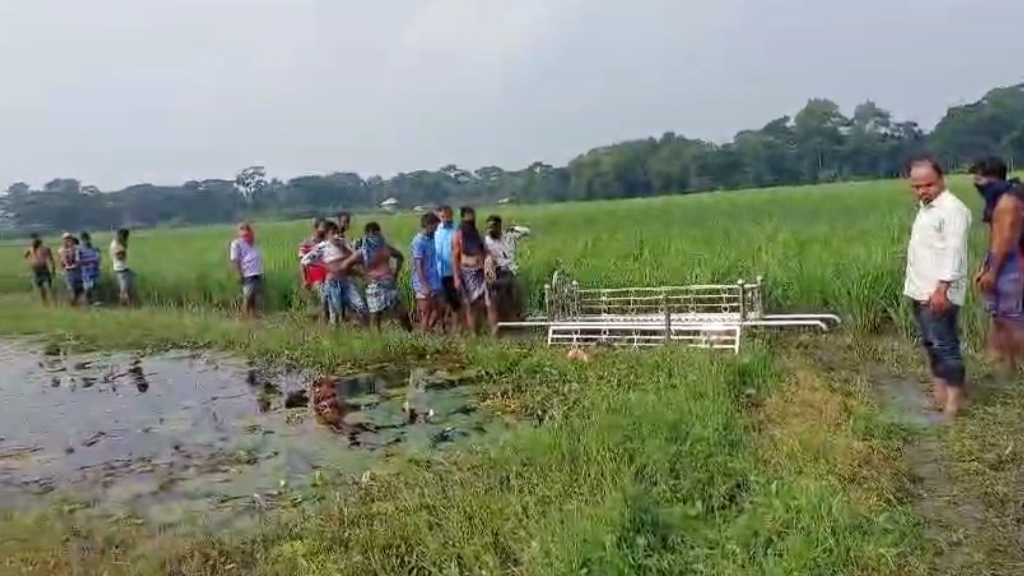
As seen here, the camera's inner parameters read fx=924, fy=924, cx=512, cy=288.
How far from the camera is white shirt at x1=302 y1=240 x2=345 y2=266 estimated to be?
1138cm

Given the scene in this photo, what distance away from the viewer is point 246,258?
1341cm

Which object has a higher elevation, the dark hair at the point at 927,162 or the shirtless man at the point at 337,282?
the dark hair at the point at 927,162

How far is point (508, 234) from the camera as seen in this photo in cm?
1134

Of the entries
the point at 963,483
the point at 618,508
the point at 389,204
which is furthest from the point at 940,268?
the point at 389,204

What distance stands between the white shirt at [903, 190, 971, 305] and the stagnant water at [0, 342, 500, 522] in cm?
312

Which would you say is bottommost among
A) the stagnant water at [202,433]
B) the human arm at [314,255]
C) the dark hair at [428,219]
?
the stagnant water at [202,433]

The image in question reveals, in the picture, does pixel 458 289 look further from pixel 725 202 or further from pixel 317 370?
pixel 725 202

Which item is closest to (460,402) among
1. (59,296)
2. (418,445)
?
(418,445)

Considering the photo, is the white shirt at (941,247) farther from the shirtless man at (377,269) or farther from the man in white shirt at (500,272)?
the shirtless man at (377,269)

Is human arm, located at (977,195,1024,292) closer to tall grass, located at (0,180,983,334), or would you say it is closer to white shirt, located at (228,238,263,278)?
tall grass, located at (0,180,983,334)

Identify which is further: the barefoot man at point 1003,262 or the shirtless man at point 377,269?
the shirtless man at point 377,269

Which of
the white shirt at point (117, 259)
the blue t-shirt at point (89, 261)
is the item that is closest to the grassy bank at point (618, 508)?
the white shirt at point (117, 259)

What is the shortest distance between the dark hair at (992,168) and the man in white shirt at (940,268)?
0.94 metres

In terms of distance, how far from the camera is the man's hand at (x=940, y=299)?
583cm
